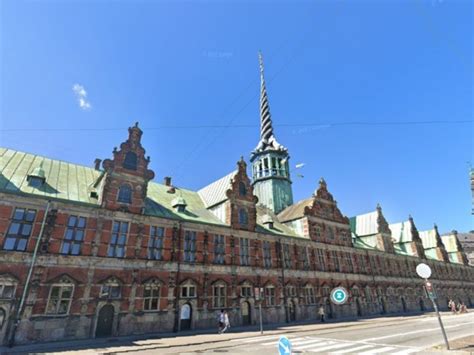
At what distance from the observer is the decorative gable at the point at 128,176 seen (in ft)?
77.2

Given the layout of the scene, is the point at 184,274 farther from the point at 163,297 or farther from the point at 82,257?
the point at 82,257

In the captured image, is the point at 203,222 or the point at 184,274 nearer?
the point at 184,274

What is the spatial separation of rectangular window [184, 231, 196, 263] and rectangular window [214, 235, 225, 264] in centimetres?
244

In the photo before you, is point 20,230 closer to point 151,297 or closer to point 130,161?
point 130,161

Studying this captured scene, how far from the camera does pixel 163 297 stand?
23203mm

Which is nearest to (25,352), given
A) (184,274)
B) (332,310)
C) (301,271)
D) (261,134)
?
(184,274)

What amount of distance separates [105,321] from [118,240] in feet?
19.6

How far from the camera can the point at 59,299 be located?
1920 cm

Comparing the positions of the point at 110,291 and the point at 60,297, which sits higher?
the point at 110,291

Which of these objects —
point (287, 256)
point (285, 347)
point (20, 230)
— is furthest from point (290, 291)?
point (285, 347)

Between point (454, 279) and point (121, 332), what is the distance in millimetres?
73770

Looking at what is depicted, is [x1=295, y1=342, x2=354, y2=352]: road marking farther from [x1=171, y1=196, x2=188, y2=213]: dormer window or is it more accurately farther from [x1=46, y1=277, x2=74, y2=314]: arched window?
[x1=171, y1=196, x2=188, y2=213]: dormer window

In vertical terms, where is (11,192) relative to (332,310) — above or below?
above

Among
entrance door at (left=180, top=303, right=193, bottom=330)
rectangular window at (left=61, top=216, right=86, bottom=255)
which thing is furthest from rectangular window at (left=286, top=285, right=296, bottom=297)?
→ rectangular window at (left=61, top=216, right=86, bottom=255)
